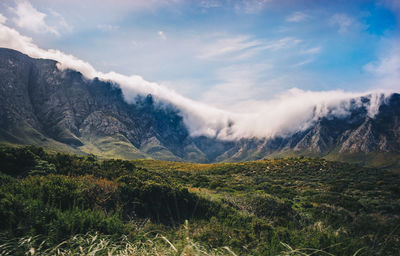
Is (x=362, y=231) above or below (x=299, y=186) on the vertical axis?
above

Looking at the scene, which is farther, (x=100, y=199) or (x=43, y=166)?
(x=43, y=166)

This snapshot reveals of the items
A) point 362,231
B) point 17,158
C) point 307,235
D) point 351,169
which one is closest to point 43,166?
point 17,158

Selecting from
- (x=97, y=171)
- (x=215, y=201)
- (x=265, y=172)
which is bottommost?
(x=265, y=172)

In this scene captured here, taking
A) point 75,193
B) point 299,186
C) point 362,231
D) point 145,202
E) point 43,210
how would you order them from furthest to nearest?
point 299,186 < point 145,202 < point 75,193 < point 362,231 < point 43,210

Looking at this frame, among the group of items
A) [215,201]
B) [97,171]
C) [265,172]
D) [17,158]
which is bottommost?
[265,172]

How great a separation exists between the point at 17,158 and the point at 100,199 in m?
6.78

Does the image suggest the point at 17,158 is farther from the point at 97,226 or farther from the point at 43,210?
the point at 97,226

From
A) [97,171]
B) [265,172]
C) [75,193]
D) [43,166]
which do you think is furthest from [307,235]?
[265,172]

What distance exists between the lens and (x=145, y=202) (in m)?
10.4

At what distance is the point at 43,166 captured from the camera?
1177cm

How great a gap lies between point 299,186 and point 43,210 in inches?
1305

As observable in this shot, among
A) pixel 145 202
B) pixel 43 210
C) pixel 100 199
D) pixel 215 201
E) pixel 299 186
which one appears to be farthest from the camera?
pixel 299 186

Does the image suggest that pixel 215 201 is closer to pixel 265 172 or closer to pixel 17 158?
pixel 17 158

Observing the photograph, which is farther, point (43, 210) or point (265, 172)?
point (265, 172)
